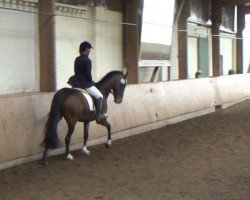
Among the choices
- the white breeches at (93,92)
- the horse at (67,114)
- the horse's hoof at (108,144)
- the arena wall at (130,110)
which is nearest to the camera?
the arena wall at (130,110)

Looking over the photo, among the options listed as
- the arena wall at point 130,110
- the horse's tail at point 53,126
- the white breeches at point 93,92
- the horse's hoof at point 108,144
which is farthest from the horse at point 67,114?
the horse's hoof at point 108,144

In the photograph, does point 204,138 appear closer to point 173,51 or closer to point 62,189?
point 62,189

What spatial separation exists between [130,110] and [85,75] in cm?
293

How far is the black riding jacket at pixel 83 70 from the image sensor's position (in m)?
8.51

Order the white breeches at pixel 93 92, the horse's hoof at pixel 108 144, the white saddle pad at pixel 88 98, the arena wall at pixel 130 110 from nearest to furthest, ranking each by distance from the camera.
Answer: the arena wall at pixel 130 110
the white saddle pad at pixel 88 98
the white breeches at pixel 93 92
the horse's hoof at pixel 108 144

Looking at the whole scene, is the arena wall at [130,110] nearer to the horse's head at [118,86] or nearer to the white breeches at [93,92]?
the white breeches at [93,92]

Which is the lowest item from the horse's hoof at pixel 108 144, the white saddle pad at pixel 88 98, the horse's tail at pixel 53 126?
the horse's hoof at pixel 108 144

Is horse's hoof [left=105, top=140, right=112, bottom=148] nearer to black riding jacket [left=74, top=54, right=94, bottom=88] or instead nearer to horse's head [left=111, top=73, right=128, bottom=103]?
horse's head [left=111, top=73, right=128, bottom=103]

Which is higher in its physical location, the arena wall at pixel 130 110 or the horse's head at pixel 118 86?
the horse's head at pixel 118 86

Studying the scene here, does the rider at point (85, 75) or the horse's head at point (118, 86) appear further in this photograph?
the horse's head at point (118, 86)

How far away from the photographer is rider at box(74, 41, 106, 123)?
8.52 m

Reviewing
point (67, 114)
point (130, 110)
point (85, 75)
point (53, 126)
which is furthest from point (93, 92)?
point (130, 110)

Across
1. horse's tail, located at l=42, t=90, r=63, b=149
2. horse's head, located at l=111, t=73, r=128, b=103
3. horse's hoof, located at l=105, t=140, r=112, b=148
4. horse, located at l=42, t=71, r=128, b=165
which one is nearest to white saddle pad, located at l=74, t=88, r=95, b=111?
horse, located at l=42, t=71, r=128, b=165

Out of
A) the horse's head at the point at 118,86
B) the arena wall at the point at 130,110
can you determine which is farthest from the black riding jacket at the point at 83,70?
the horse's head at the point at 118,86
